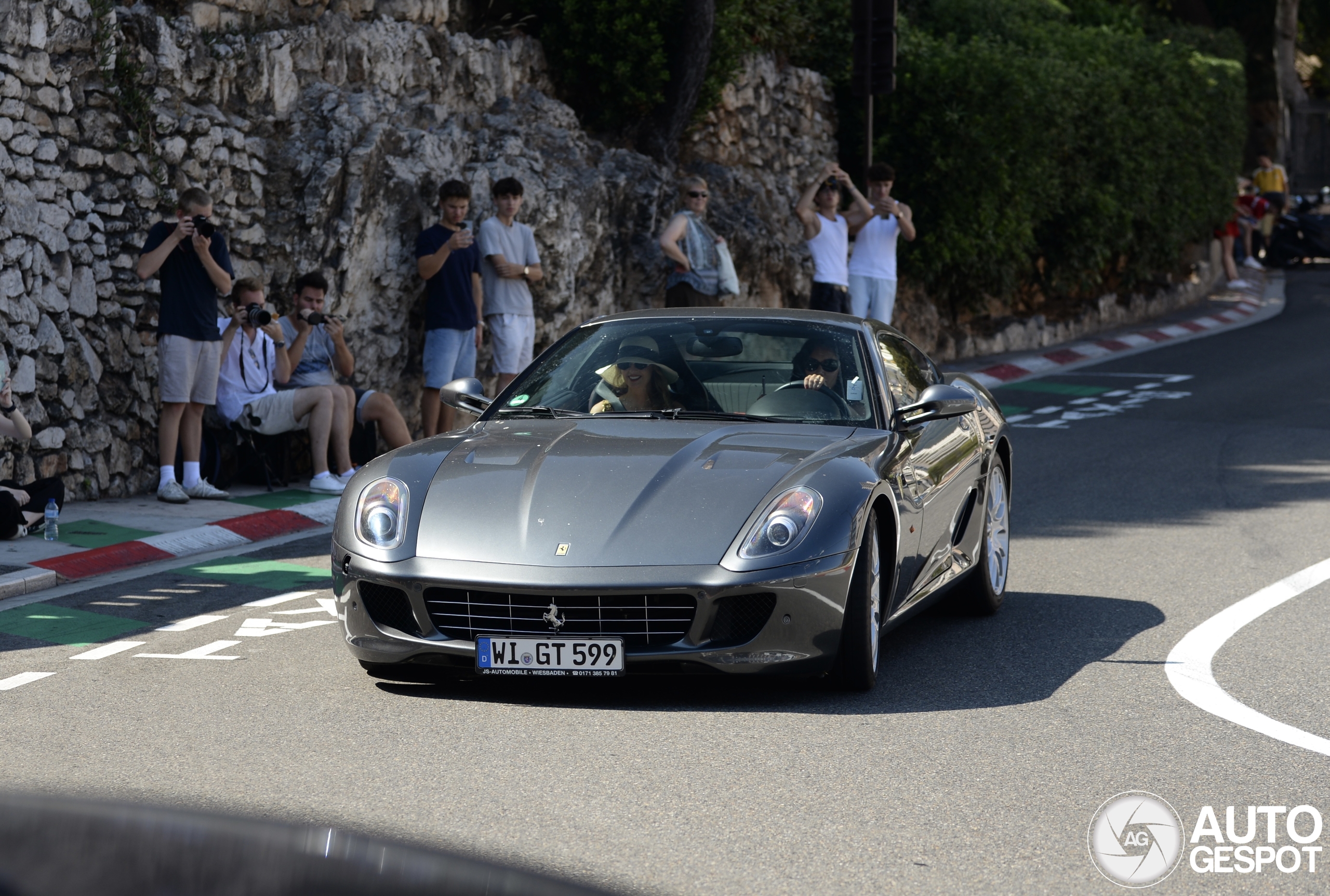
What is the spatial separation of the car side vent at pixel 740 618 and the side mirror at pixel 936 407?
4.47 ft

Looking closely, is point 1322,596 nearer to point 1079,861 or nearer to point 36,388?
point 1079,861

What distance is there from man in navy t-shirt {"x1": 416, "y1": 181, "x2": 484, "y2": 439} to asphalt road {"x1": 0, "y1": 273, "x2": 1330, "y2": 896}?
399 cm

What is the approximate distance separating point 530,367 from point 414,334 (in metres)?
6.33

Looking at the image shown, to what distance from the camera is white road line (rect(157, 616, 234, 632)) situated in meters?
7.12

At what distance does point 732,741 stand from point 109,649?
9.42 feet

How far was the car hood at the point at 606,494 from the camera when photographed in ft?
18.1

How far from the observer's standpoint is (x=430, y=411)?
40.8 ft

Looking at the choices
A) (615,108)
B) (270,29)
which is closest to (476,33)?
(615,108)

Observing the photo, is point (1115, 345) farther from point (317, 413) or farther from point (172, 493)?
point (172, 493)

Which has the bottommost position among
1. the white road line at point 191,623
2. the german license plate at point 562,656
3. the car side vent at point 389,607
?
the white road line at point 191,623

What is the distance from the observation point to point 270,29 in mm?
12828

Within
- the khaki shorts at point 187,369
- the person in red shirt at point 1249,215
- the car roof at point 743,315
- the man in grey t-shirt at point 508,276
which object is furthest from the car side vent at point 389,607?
the person in red shirt at point 1249,215

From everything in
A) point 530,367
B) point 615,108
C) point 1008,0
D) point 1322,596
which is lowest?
point 1322,596

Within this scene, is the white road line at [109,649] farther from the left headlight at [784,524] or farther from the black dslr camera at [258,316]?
the black dslr camera at [258,316]
